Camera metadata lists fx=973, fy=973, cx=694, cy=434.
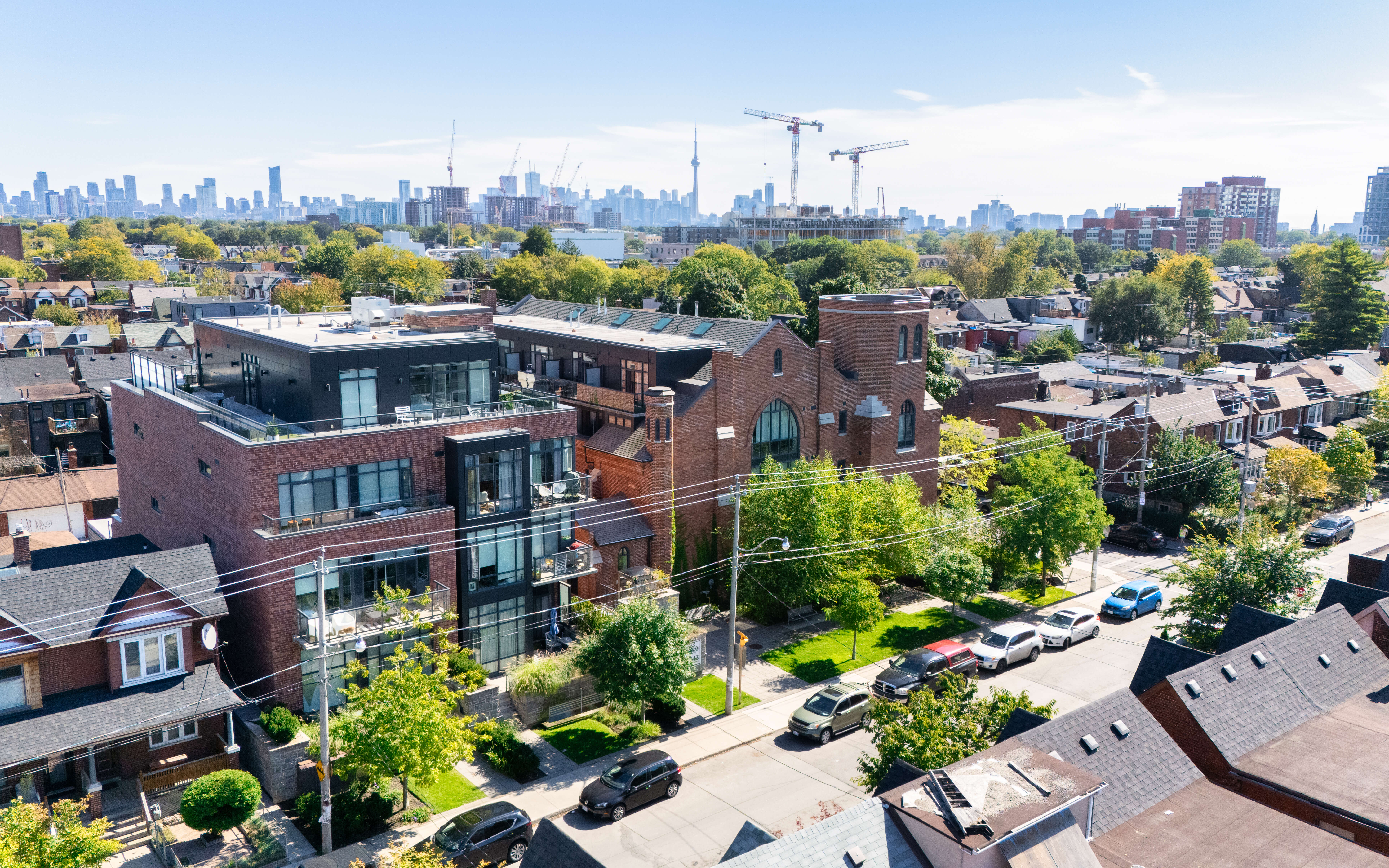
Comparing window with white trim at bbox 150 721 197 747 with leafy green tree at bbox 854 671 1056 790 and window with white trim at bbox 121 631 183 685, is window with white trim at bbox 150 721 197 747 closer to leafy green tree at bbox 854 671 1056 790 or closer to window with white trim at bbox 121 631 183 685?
window with white trim at bbox 121 631 183 685

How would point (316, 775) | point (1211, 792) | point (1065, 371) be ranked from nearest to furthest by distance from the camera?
point (1211, 792), point (316, 775), point (1065, 371)

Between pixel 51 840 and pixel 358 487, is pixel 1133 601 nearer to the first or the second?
pixel 358 487

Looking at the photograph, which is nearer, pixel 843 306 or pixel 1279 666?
pixel 1279 666

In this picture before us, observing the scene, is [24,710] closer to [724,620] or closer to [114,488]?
[724,620]

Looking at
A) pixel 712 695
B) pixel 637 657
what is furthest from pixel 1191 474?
pixel 637 657

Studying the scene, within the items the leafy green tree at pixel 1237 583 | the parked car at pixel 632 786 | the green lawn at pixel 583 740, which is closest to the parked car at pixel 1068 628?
the leafy green tree at pixel 1237 583

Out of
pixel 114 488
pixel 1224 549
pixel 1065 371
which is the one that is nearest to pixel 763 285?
pixel 1065 371

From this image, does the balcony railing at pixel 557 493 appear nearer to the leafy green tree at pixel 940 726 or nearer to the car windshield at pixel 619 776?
the car windshield at pixel 619 776

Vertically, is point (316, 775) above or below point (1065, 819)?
below
